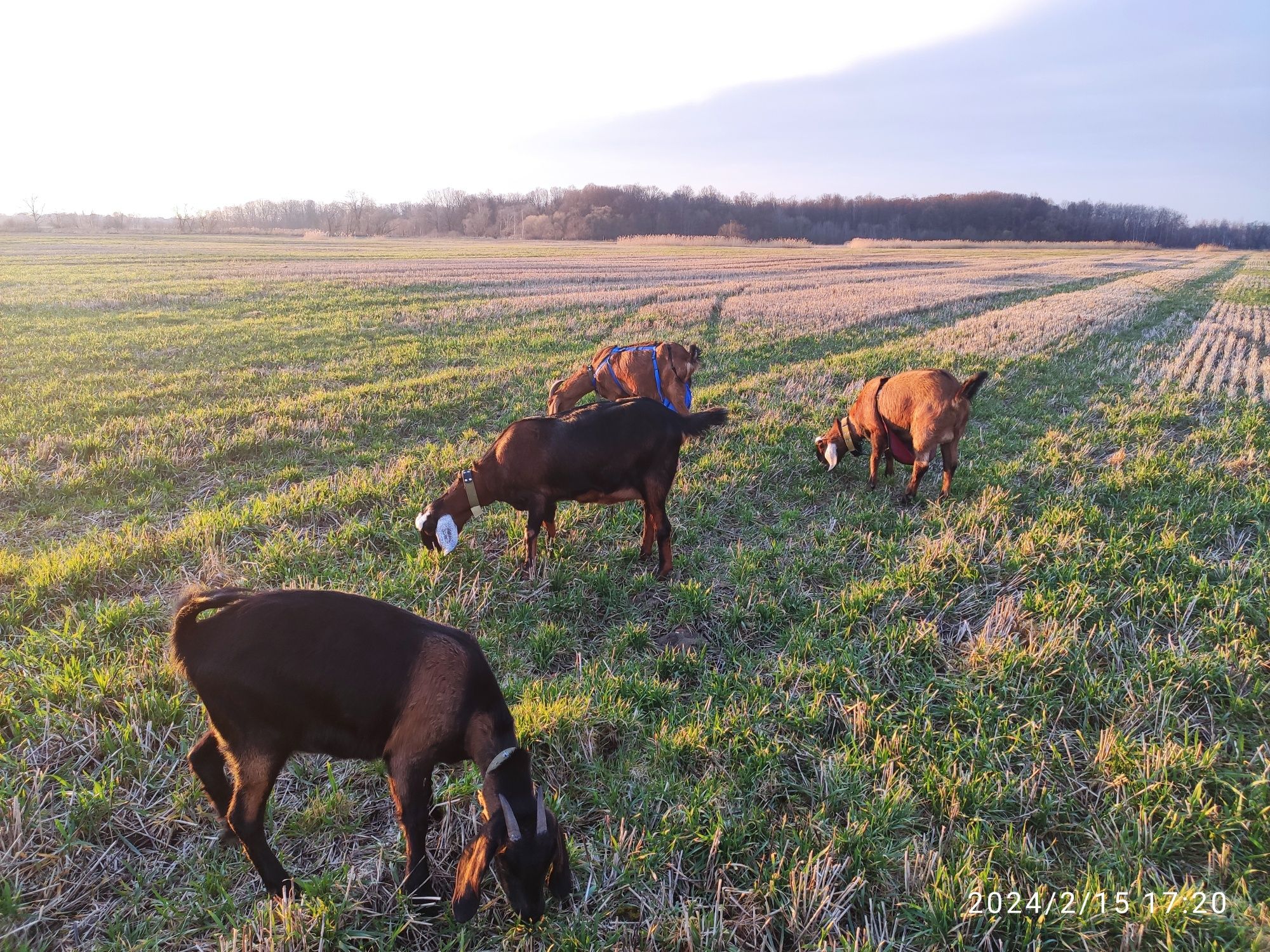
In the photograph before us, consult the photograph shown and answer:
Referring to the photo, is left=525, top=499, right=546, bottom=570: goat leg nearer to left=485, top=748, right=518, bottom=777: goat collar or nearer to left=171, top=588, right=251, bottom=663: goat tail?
left=171, top=588, right=251, bottom=663: goat tail

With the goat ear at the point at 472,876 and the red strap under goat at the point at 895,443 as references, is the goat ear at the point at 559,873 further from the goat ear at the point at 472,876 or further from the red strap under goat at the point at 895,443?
the red strap under goat at the point at 895,443

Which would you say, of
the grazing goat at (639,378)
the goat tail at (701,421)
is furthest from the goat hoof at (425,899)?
the grazing goat at (639,378)

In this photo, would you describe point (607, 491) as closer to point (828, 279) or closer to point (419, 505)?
point (419, 505)

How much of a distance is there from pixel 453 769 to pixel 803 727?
2.07 metres

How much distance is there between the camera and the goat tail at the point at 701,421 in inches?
220

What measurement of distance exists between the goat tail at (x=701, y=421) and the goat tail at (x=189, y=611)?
3.66 m

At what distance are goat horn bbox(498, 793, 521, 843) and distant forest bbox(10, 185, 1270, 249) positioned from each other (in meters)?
106

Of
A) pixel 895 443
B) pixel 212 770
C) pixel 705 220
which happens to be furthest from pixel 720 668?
pixel 705 220

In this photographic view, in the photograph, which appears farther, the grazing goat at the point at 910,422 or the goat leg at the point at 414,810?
the grazing goat at the point at 910,422

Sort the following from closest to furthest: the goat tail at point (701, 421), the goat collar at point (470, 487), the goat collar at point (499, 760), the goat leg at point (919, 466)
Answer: the goat collar at point (499, 760), the goat collar at point (470, 487), the goat tail at point (701, 421), the goat leg at point (919, 466)

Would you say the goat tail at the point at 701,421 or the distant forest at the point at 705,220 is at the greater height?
the distant forest at the point at 705,220

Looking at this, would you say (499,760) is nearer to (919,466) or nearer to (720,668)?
(720,668)

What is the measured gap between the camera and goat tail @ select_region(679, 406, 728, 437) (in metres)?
5.58
